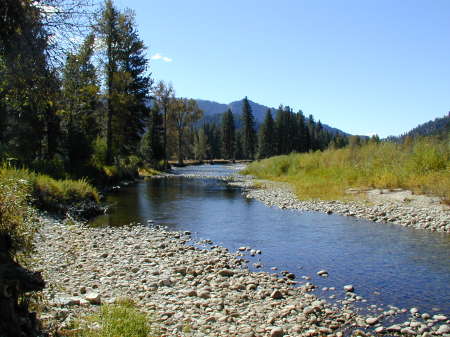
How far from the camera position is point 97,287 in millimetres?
7348

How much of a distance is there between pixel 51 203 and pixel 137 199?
267 inches

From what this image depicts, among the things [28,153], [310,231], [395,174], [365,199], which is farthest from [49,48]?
[28,153]

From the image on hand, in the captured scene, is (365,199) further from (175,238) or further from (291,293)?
(291,293)

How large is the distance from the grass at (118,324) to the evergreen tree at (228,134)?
371 feet

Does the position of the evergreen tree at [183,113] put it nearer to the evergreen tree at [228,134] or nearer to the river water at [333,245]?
the evergreen tree at [228,134]

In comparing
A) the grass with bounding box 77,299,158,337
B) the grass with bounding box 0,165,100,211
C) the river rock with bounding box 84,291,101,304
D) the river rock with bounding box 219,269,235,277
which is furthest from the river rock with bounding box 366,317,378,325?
the grass with bounding box 0,165,100,211

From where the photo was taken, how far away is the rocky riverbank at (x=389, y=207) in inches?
541

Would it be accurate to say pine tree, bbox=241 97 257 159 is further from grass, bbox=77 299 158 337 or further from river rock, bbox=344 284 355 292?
grass, bbox=77 299 158 337

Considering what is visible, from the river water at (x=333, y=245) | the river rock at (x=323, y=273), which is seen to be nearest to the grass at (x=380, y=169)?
the river water at (x=333, y=245)

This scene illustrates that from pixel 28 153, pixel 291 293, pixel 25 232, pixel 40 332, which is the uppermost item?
pixel 28 153

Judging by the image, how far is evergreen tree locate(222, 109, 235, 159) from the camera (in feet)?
389

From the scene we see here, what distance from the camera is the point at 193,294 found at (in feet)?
23.6

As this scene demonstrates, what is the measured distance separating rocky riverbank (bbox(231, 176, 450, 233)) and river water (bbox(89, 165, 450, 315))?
27.3 inches

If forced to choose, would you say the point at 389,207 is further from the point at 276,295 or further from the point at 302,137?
the point at 302,137
